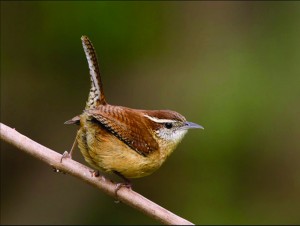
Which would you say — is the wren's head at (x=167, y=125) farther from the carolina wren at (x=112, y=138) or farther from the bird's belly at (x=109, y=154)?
the bird's belly at (x=109, y=154)

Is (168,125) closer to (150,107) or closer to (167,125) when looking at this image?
(167,125)

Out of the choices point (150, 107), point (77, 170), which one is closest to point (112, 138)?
point (77, 170)

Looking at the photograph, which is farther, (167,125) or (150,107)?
(150,107)

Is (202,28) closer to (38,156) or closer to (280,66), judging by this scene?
(280,66)

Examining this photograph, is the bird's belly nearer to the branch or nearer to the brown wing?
the brown wing

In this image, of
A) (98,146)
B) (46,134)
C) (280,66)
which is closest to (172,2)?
(280,66)

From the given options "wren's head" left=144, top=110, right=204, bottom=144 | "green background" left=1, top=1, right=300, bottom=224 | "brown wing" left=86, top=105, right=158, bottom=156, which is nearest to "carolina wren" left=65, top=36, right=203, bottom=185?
"brown wing" left=86, top=105, right=158, bottom=156

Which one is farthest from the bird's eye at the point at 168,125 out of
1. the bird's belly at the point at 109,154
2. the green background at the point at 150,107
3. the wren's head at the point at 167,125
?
the green background at the point at 150,107
